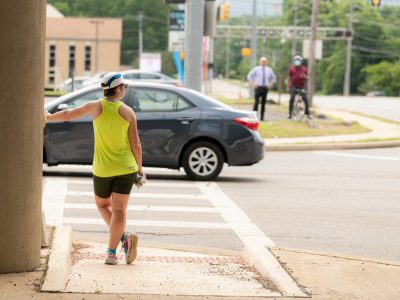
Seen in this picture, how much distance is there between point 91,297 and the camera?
22.3 feet

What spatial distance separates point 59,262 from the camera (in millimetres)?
7738

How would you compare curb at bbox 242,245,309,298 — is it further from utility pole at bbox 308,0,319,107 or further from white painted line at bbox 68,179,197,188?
utility pole at bbox 308,0,319,107

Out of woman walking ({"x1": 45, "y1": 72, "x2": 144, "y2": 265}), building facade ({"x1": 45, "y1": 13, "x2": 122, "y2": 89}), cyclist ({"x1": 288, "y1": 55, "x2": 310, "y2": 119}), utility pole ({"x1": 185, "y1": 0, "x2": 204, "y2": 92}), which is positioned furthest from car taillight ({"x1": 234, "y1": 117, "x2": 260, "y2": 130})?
building facade ({"x1": 45, "y1": 13, "x2": 122, "y2": 89})

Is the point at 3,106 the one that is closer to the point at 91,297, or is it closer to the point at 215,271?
the point at 91,297

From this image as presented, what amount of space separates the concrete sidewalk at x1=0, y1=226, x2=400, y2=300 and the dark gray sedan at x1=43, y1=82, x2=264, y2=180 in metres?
6.16

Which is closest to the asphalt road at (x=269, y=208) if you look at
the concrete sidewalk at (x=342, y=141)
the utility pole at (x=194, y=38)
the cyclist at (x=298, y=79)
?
the utility pole at (x=194, y=38)

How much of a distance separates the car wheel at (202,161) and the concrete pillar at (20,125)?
26.7 feet

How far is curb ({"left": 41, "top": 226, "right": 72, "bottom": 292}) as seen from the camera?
7004 mm

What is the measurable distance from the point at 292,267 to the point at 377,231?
3383mm

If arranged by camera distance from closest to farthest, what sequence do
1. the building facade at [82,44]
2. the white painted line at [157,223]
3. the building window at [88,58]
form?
the white painted line at [157,223] → the building facade at [82,44] → the building window at [88,58]

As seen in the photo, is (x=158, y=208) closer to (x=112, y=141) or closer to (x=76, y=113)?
(x=76, y=113)

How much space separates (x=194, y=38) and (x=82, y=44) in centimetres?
10582

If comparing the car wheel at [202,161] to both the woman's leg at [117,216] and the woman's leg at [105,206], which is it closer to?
the woman's leg at [105,206]

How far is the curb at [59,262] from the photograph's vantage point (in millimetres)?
7004
